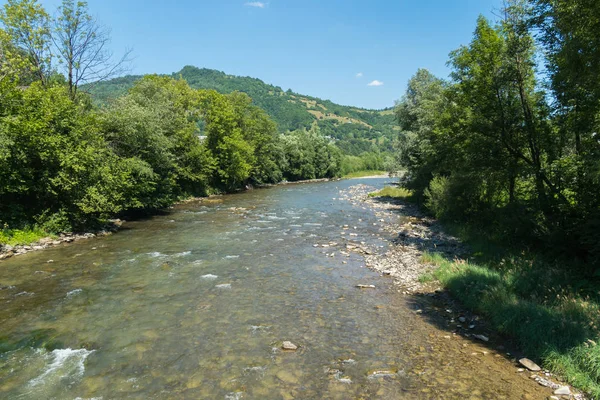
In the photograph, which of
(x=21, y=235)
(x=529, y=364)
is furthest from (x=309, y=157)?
(x=529, y=364)

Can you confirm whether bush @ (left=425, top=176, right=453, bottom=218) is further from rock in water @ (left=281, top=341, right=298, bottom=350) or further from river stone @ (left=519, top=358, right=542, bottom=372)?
rock in water @ (left=281, top=341, right=298, bottom=350)

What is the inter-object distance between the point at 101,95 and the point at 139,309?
94.3 feet

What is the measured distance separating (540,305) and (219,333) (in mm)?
8554

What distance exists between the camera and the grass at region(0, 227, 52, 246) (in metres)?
17.8

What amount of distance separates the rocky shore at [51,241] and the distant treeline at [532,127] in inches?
865

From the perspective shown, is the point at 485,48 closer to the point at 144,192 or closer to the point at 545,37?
the point at 545,37

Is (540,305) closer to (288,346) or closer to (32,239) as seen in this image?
(288,346)

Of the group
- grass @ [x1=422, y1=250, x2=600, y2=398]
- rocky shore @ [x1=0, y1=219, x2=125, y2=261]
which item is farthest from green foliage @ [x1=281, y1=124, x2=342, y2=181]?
grass @ [x1=422, y1=250, x2=600, y2=398]

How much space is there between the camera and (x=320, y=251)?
1844cm

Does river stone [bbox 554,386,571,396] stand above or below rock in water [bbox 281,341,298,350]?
above

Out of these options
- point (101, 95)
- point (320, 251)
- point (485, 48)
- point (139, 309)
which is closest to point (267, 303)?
point (139, 309)

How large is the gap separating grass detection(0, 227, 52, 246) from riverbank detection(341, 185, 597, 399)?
57.8ft

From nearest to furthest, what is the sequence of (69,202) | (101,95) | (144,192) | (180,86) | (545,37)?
1. (545,37)
2. (69,202)
3. (144,192)
4. (101,95)
5. (180,86)

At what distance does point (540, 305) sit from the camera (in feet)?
30.3
